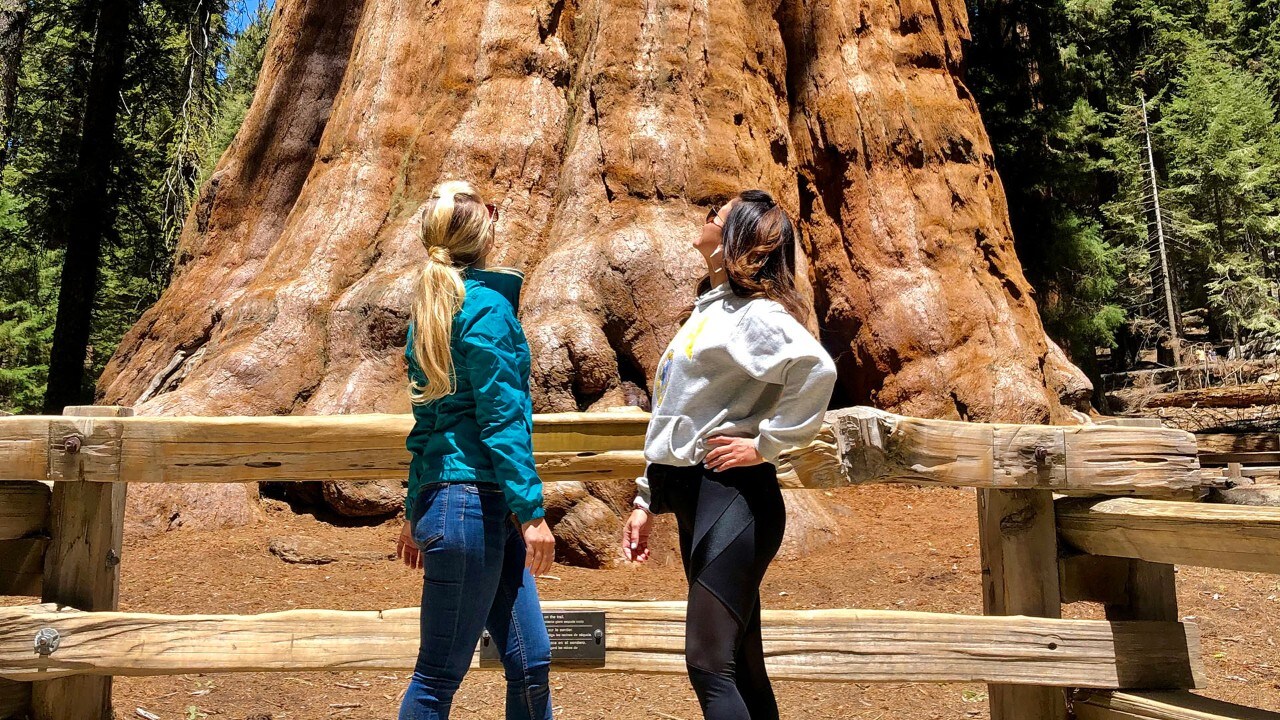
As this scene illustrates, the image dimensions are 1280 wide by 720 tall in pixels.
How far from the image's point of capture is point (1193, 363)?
29.0 m

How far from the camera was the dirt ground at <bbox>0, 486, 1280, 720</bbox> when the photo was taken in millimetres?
5188

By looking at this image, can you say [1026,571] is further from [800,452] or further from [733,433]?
[733,433]

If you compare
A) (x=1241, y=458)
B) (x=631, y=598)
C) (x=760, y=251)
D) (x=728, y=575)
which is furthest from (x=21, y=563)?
(x=1241, y=458)

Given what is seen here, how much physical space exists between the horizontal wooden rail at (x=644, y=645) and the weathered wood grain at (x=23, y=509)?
368mm

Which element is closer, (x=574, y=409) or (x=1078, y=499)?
(x=1078, y=499)

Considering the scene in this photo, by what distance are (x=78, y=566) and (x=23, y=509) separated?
342 mm

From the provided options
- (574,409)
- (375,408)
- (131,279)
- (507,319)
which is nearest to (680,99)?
(574,409)

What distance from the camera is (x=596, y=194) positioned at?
9.27m

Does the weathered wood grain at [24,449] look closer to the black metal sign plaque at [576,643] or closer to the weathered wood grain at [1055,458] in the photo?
the black metal sign plaque at [576,643]

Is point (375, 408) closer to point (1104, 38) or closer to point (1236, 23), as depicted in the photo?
point (1104, 38)

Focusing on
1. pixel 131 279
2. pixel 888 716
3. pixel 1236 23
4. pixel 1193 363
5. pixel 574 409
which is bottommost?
pixel 888 716

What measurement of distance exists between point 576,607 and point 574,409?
13.1ft

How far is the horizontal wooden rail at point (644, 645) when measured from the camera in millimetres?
3980

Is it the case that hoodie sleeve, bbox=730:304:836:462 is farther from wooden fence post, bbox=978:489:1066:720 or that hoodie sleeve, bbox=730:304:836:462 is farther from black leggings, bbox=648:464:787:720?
wooden fence post, bbox=978:489:1066:720
